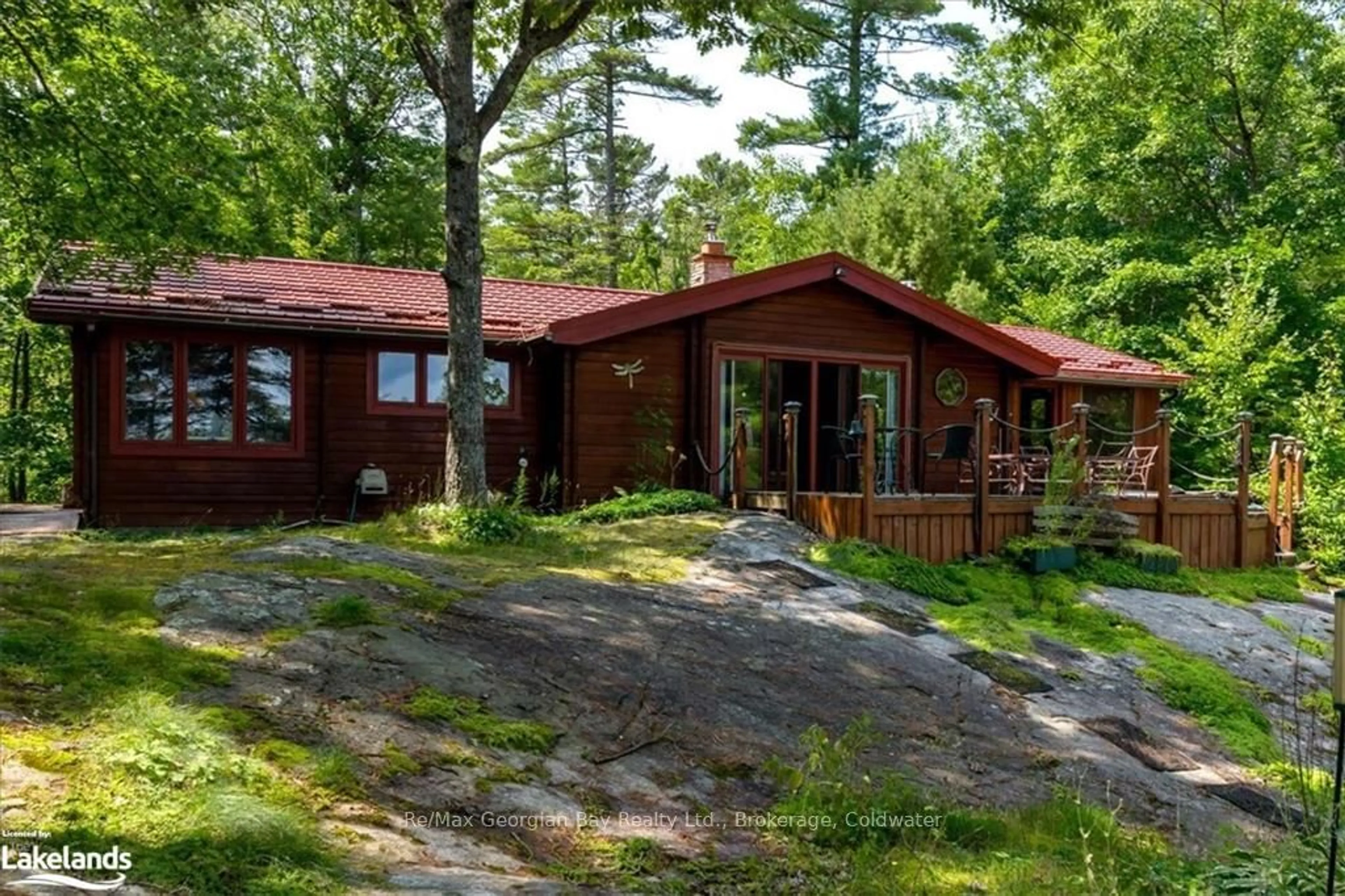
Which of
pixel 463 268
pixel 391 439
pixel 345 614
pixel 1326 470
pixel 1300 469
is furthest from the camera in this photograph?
pixel 1326 470

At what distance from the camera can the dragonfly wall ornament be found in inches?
472

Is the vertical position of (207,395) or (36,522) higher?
(207,395)

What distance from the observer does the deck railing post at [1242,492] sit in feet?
37.9

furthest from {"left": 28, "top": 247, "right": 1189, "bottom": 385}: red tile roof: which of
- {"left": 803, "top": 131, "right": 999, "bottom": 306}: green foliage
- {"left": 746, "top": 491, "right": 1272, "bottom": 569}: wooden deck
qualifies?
{"left": 803, "top": 131, "right": 999, "bottom": 306}: green foliage

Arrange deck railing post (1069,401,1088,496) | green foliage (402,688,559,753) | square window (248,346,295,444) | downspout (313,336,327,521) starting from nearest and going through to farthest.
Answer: green foliage (402,688,559,753)
deck railing post (1069,401,1088,496)
square window (248,346,295,444)
downspout (313,336,327,521)

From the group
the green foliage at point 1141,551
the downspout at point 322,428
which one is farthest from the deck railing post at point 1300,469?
the downspout at point 322,428

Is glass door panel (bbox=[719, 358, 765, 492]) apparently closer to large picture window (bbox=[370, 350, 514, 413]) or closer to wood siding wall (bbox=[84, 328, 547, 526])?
wood siding wall (bbox=[84, 328, 547, 526])

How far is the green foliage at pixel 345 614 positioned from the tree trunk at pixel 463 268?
3732 millimetres

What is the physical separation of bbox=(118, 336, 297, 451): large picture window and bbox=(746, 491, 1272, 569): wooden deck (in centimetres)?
581

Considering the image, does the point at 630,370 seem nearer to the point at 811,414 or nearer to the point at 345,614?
the point at 811,414

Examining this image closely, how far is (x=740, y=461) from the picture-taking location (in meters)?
11.2

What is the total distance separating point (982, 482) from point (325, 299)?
830 cm

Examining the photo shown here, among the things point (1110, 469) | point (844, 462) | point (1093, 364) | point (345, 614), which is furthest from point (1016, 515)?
point (345, 614)

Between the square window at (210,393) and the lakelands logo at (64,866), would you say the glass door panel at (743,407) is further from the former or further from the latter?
the lakelands logo at (64,866)
